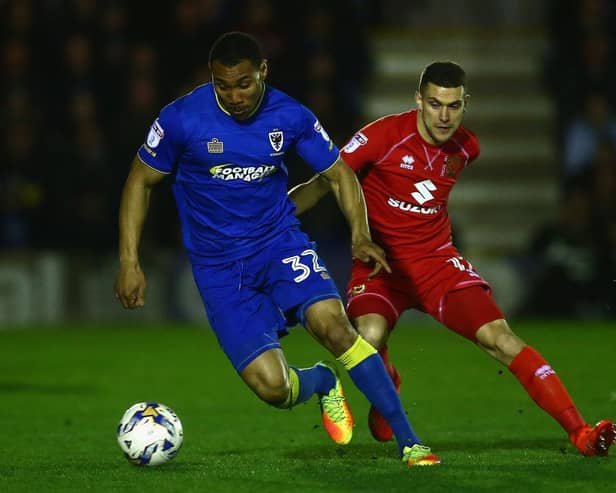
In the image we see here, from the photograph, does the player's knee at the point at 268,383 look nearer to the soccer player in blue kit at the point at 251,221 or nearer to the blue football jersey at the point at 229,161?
the soccer player in blue kit at the point at 251,221

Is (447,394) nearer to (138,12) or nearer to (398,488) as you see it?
(398,488)

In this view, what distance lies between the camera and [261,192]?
6613mm

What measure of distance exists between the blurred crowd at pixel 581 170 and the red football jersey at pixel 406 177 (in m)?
6.44

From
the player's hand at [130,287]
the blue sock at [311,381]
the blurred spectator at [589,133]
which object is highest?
the player's hand at [130,287]

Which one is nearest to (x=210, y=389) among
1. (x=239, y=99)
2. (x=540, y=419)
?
(x=540, y=419)

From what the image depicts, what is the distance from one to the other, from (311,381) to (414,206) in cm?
105

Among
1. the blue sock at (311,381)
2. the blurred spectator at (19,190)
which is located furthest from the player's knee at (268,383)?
the blurred spectator at (19,190)

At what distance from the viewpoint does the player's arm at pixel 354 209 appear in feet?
20.5

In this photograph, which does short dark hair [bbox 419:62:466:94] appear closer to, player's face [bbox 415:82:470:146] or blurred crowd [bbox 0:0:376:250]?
player's face [bbox 415:82:470:146]

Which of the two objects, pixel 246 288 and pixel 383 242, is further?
pixel 383 242

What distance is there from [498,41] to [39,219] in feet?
21.2

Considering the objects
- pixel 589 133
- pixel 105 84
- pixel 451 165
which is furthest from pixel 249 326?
pixel 589 133

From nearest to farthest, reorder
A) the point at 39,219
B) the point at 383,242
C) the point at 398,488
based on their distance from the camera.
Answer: the point at 398,488
the point at 383,242
the point at 39,219

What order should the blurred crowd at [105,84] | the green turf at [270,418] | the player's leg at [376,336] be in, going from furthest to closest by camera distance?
1. the blurred crowd at [105,84]
2. the player's leg at [376,336]
3. the green turf at [270,418]
